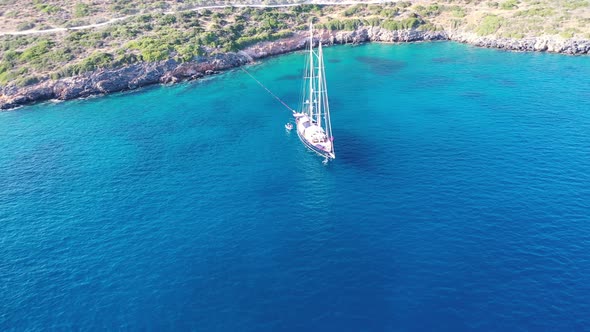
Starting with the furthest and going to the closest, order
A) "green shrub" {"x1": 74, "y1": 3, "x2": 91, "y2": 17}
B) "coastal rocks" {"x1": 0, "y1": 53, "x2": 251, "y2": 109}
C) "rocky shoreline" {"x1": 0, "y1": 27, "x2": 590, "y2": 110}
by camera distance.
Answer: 1. "green shrub" {"x1": 74, "y1": 3, "x2": 91, "y2": 17}
2. "rocky shoreline" {"x1": 0, "y1": 27, "x2": 590, "y2": 110}
3. "coastal rocks" {"x1": 0, "y1": 53, "x2": 251, "y2": 109}

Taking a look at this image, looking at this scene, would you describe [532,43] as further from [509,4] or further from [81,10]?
[81,10]

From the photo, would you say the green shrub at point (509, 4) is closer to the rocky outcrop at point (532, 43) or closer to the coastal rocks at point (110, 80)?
the rocky outcrop at point (532, 43)

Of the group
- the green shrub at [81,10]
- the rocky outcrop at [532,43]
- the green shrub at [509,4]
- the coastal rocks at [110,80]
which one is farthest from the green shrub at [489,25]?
the green shrub at [81,10]

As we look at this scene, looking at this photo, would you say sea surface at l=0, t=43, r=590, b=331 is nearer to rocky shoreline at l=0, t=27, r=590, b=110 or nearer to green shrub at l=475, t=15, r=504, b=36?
rocky shoreline at l=0, t=27, r=590, b=110

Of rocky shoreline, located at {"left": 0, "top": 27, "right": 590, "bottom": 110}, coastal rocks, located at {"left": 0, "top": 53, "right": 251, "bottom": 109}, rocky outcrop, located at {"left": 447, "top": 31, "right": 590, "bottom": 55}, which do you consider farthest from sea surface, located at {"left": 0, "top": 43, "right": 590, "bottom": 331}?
rocky outcrop, located at {"left": 447, "top": 31, "right": 590, "bottom": 55}

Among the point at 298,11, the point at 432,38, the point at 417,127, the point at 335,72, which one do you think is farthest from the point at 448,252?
the point at 298,11

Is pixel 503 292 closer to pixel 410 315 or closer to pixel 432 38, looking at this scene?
pixel 410 315

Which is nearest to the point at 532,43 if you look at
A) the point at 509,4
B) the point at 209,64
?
the point at 509,4
